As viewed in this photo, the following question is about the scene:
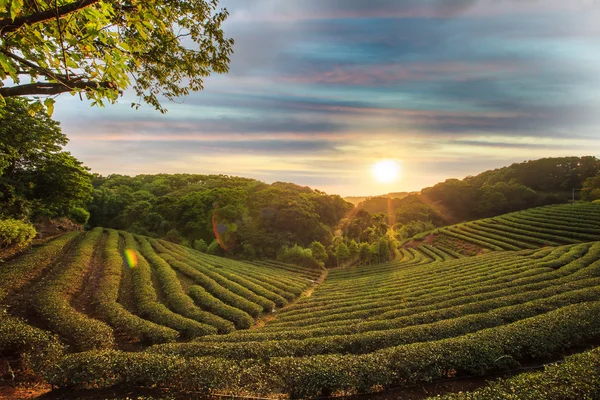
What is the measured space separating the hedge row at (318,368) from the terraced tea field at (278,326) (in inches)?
1.4

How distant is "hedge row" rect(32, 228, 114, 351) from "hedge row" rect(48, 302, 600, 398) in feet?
11.8

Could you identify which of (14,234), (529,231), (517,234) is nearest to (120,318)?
(14,234)

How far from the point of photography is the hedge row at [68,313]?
1145cm

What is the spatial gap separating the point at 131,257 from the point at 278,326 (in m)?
18.1

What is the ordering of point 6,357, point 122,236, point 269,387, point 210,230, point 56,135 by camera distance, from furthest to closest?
point 210,230 < point 122,236 < point 56,135 < point 6,357 < point 269,387

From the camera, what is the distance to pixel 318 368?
7.80m

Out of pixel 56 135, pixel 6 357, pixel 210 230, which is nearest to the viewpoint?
pixel 6 357

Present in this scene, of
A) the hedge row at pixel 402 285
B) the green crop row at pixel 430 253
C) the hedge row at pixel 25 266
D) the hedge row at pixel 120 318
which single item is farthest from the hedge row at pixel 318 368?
the green crop row at pixel 430 253

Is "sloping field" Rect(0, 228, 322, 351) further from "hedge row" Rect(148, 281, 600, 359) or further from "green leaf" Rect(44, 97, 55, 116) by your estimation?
"green leaf" Rect(44, 97, 55, 116)

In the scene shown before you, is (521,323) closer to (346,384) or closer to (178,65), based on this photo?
(346,384)

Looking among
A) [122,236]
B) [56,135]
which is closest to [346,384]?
[56,135]

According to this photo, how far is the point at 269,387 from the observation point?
732 centimetres

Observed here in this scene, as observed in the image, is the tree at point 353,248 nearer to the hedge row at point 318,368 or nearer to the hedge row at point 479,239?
the hedge row at point 479,239

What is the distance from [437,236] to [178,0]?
204 ft
